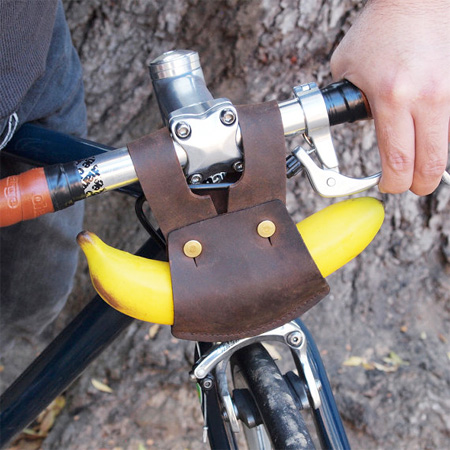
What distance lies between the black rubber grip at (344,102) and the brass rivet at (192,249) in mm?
235

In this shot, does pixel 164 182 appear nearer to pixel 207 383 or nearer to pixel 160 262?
pixel 160 262

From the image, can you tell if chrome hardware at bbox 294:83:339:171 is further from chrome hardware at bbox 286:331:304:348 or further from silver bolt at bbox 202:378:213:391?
silver bolt at bbox 202:378:213:391

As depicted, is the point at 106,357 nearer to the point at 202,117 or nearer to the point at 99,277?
the point at 99,277

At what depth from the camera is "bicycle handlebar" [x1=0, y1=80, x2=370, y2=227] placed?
2.09ft

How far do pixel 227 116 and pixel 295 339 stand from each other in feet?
1.29

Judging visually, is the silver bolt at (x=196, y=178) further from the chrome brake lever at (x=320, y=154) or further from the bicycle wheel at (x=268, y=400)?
the bicycle wheel at (x=268, y=400)

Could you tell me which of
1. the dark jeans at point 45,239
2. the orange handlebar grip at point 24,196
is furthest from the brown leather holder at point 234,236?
the dark jeans at point 45,239

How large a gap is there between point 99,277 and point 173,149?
0.18 metres

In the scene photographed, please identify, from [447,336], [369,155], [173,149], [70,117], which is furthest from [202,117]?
[447,336]

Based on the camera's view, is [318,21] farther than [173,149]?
Yes

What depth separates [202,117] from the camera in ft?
2.04

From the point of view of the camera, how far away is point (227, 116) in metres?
0.62

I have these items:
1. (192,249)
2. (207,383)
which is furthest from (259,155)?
(207,383)

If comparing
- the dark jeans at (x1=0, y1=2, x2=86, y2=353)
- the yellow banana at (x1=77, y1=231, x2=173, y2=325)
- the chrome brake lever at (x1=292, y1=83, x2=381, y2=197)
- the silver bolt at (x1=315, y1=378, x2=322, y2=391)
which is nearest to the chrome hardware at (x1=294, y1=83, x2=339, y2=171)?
the chrome brake lever at (x1=292, y1=83, x2=381, y2=197)
